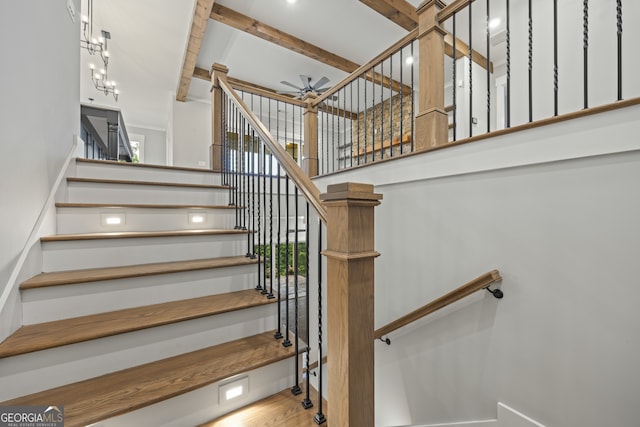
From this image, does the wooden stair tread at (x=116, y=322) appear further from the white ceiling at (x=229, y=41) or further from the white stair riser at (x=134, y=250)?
the white ceiling at (x=229, y=41)

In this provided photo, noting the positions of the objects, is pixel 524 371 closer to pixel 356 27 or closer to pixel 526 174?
pixel 526 174

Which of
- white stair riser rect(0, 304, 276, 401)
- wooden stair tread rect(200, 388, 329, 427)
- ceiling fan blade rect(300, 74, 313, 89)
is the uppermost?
ceiling fan blade rect(300, 74, 313, 89)

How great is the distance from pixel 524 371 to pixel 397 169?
142 centimetres

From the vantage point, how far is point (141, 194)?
2139mm

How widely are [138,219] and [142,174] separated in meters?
0.62

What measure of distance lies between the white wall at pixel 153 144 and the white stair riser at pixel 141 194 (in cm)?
611

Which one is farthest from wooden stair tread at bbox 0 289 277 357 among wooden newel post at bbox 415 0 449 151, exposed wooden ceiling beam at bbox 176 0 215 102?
exposed wooden ceiling beam at bbox 176 0 215 102

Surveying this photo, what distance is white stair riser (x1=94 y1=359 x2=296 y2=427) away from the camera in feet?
3.35

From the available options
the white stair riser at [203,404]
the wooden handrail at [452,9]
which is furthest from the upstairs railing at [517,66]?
the white stair riser at [203,404]

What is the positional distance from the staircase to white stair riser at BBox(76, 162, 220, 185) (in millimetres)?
303

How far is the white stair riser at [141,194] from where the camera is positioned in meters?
1.97

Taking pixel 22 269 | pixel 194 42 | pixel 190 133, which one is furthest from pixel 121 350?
pixel 190 133

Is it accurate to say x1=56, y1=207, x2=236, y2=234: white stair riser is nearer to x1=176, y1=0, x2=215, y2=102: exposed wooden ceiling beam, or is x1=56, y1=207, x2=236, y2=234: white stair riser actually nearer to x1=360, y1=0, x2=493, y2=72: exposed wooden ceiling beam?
x1=176, y1=0, x2=215, y2=102: exposed wooden ceiling beam

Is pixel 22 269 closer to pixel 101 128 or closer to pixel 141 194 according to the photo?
pixel 141 194
